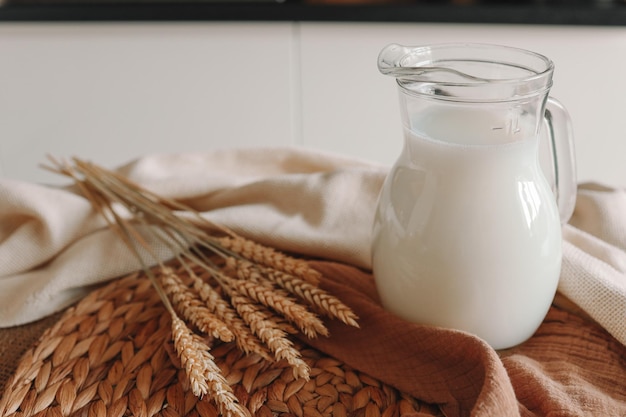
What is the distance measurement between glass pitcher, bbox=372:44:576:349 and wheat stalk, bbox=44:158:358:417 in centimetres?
7

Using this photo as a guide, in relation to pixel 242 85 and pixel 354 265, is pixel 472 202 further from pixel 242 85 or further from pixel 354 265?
pixel 242 85

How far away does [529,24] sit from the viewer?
1454mm

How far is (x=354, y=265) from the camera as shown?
67 cm

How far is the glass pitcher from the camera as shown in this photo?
0.48 metres

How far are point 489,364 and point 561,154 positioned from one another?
0.21 meters

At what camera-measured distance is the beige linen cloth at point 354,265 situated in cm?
48

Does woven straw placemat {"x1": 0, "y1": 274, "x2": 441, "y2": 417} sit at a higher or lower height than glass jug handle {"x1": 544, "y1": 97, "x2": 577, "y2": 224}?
lower

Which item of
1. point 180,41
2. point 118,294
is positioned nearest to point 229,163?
point 118,294

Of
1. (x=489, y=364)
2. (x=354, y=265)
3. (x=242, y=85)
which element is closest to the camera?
(x=489, y=364)

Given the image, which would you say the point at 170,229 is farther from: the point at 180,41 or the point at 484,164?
the point at 180,41

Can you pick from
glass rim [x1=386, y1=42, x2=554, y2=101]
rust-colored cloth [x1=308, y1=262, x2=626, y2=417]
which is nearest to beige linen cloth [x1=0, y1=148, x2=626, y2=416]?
rust-colored cloth [x1=308, y1=262, x2=626, y2=417]

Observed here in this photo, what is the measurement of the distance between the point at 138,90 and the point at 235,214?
40.3 inches

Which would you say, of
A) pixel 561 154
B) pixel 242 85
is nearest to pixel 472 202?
pixel 561 154

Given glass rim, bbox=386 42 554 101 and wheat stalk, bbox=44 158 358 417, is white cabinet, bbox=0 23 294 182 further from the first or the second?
glass rim, bbox=386 42 554 101
